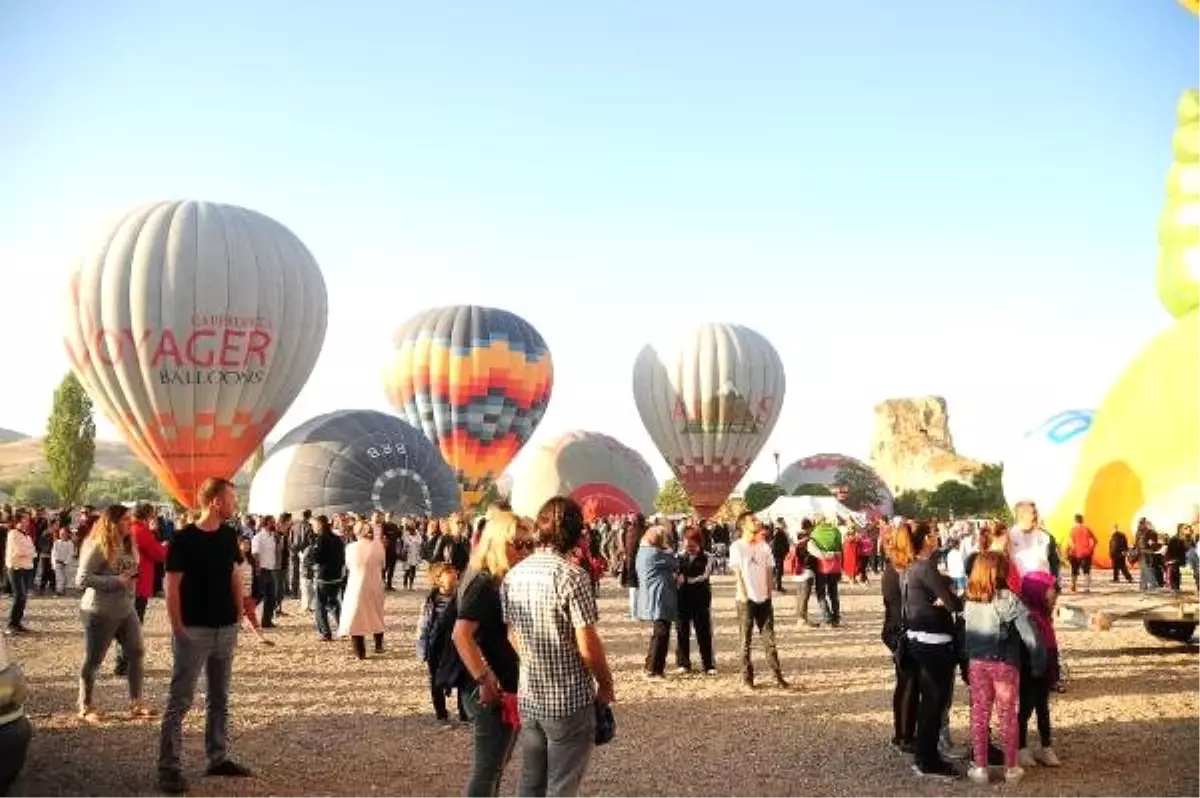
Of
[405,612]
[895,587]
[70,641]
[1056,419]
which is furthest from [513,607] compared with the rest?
[1056,419]

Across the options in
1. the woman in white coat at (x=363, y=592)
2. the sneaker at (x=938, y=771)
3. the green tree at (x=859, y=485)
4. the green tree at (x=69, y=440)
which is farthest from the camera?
the green tree at (x=69, y=440)

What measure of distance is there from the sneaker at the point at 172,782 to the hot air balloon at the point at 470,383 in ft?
130

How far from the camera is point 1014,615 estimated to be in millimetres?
6836

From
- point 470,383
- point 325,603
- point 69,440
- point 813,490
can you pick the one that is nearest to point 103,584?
point 325,603

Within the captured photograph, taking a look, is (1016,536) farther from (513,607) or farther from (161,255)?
(161,255)

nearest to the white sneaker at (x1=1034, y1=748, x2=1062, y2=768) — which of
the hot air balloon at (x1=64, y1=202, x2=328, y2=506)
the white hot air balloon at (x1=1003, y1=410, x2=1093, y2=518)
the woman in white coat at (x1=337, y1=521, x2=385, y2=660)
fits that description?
the woman in white coat at (x1=337, y1=521, x2=385, y2=660)

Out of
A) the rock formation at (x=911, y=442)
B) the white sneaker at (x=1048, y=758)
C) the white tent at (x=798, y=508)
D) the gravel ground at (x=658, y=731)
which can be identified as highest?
the rock formation at (x=911, y=442)

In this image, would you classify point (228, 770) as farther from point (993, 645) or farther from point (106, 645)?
point (993, 645)

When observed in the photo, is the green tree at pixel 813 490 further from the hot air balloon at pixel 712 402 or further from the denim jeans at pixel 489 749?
the denim jeans at pixel 489 749

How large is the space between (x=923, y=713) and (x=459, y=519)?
13743 millimetres

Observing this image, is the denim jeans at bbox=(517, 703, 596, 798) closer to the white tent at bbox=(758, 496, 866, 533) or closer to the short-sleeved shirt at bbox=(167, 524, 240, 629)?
the short-sleeved shirt at bbox=(167, 524, 240, 629)

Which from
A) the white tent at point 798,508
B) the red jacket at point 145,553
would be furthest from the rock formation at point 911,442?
the red jacket at point 145,553

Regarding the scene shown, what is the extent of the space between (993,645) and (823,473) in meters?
75.6

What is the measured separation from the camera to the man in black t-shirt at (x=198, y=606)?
21.7 feet
